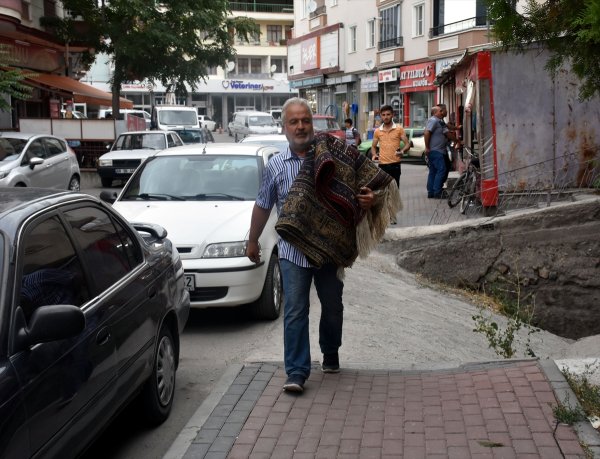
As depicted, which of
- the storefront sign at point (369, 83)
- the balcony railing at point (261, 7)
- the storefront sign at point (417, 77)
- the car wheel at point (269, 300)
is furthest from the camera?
the balcony railing at point (261, 7)

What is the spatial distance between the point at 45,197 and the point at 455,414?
2.68 meters

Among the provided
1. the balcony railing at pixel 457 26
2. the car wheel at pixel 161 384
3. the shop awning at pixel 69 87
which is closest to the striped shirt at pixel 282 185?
the car wheel at pixel 161 384

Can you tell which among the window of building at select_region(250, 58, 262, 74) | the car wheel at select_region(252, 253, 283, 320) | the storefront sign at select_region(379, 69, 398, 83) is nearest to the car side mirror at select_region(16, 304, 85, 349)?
the car wheel at select_region(252, 253, 283, 320)

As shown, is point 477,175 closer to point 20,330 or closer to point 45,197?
point 45,197

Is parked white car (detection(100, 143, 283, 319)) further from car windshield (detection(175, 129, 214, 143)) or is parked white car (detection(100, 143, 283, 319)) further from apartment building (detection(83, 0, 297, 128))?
apartment building (detection(83, 0, 297, 128))

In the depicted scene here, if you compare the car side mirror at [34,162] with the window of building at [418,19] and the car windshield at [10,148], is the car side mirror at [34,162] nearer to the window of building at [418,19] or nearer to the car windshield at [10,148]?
the car windshield at [10,148]

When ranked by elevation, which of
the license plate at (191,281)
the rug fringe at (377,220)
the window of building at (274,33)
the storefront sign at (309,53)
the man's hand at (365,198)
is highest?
the window of building at (274,33)

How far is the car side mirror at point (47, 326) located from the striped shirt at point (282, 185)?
197 cm

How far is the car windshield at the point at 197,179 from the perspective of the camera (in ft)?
27.8

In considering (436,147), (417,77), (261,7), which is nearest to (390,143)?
(436,147)

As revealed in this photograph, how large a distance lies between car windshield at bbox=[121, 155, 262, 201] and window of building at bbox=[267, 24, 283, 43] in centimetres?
7104

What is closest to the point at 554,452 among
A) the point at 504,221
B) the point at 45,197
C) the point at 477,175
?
the point at 45,197

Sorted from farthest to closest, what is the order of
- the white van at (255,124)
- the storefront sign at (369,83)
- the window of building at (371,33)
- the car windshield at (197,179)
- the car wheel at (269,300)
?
the window of building at (371,33)
the storefront sign at (369,83)
the white van at (255,124)
the car windshield at (197,179)
the car wheel at (269,300)

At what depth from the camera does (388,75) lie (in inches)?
1661
